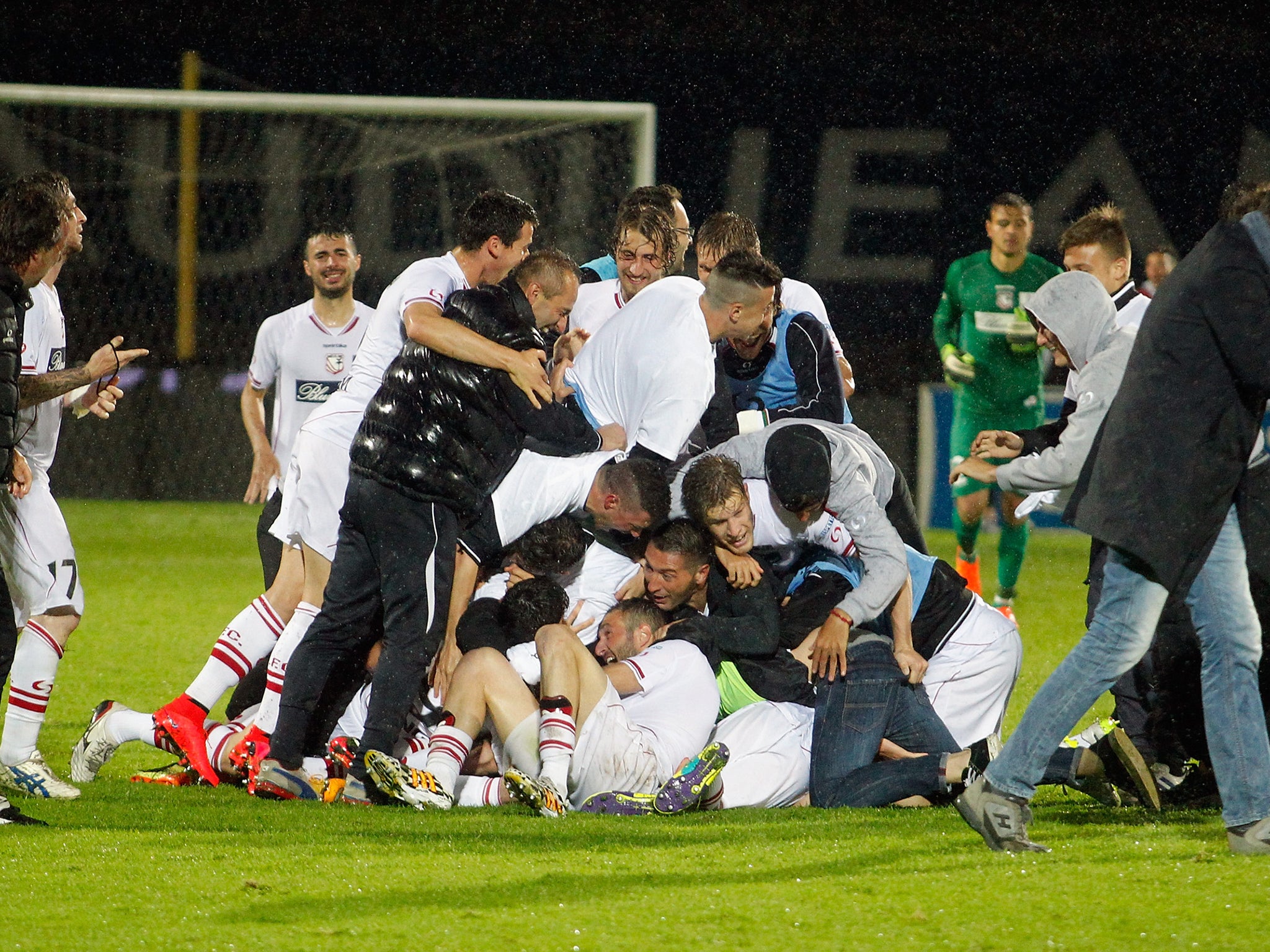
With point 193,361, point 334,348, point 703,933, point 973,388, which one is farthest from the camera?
point 193,361

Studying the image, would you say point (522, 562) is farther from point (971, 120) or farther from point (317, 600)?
point (971, 120)

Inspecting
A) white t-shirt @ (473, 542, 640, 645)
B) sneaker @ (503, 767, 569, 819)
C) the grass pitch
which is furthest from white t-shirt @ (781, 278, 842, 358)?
sneaker @ (503, 767, 569, 819)

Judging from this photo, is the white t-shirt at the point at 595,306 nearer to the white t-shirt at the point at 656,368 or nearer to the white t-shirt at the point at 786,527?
the white t-shirt at the point at 656,368

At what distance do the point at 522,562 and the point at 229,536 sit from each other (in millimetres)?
8644

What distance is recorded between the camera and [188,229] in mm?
14234

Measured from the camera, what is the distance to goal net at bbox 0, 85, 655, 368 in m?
9.75

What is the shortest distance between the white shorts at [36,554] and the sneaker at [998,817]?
9.28 feet

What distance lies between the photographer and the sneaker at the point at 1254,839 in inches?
133

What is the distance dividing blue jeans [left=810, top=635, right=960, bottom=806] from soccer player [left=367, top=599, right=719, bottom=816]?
0.36 metres

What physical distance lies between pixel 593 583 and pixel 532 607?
357 mm

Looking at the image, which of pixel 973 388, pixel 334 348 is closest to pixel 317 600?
pixel 334 348


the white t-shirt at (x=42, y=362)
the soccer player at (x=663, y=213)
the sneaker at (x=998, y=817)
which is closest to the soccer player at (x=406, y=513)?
the white t-shirt at (x=42, y=362)

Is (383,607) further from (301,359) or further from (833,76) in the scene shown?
(833,76)

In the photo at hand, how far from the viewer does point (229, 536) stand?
12.8m
